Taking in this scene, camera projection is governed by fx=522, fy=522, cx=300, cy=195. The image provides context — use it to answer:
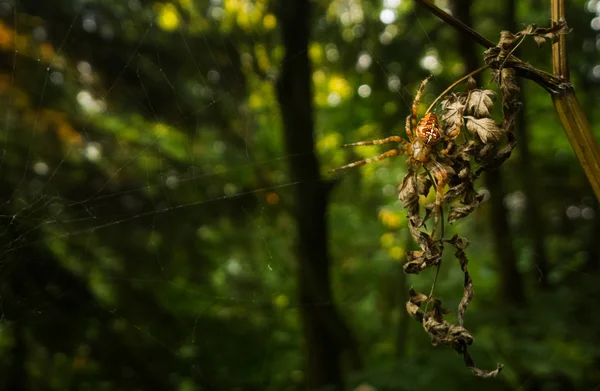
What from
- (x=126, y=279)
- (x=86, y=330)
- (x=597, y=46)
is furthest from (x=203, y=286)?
(x=597, y=46)

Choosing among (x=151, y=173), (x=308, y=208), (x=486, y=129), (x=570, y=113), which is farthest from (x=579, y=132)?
(x=151, y=173)

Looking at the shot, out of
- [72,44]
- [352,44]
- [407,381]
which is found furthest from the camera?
[352,44]

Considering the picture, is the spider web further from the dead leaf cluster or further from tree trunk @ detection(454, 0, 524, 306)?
the dead leaf cluster

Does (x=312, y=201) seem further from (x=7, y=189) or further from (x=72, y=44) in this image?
(x=72, y=44)

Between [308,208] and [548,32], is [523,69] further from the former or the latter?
[308,208]

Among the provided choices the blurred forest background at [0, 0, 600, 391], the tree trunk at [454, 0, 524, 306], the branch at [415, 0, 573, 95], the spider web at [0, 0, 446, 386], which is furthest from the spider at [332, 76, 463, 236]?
the tree trunk at [454, 0, 524, 306]

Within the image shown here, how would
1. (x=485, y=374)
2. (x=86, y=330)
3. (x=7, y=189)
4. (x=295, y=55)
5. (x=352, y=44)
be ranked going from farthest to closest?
(x=352, y=44) → (x=295, y=55) → (x=86, y=330) → (x=7, y=189) → (x=485, y=374)

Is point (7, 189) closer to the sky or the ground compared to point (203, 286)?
closer to the sky
